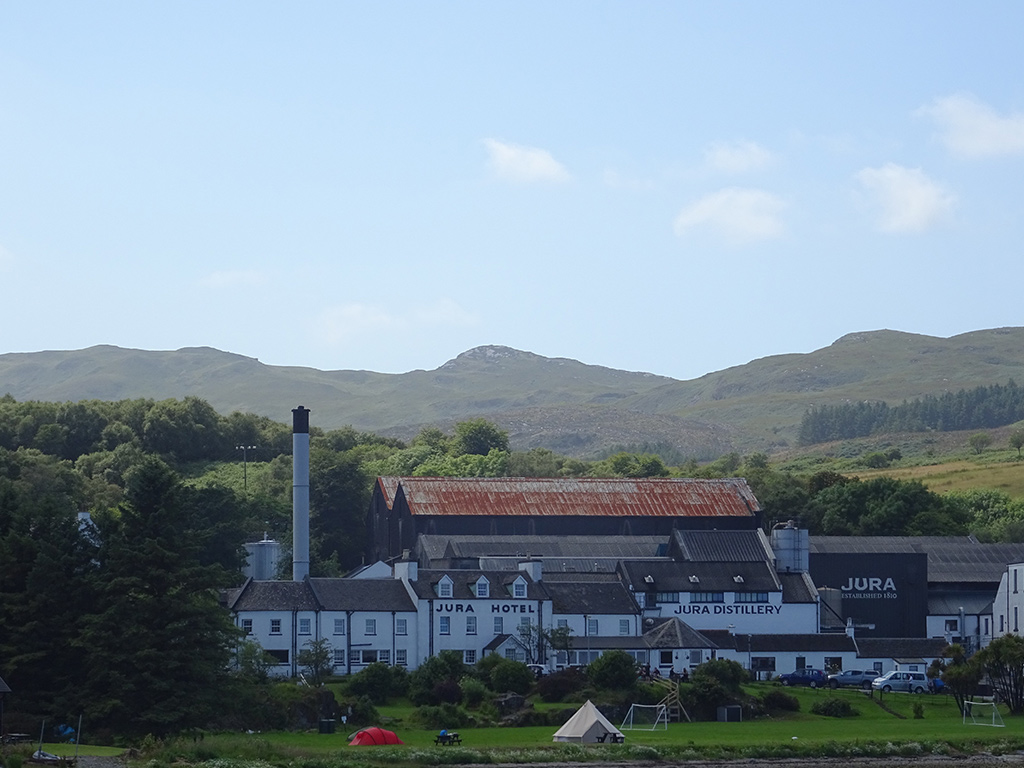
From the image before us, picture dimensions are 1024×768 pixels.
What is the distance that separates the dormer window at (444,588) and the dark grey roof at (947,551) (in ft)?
79.7

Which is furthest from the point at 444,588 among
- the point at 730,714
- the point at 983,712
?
the point at 983,712

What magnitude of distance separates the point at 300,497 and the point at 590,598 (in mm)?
19581

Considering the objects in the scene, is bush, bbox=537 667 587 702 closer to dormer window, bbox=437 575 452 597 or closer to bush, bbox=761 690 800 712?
bush, bbox=761 690 800 712

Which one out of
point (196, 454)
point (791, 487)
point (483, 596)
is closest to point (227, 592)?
point (483, 596)

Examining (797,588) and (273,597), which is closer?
(273,597)

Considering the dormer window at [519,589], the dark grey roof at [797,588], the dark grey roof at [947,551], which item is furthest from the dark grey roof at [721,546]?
the dormer window at [519,589]

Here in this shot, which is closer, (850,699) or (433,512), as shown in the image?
(850,699)

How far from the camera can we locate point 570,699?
234ft

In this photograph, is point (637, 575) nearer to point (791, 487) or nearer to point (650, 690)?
point (650, 690)

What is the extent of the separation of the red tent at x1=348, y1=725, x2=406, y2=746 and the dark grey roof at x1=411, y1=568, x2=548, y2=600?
2393 centimetres

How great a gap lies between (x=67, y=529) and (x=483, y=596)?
2361cm

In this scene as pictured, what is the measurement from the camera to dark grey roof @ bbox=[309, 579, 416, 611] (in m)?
81.5

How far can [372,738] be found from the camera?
57.6 metres

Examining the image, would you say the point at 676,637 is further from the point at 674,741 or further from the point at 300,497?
the point at 300,497
